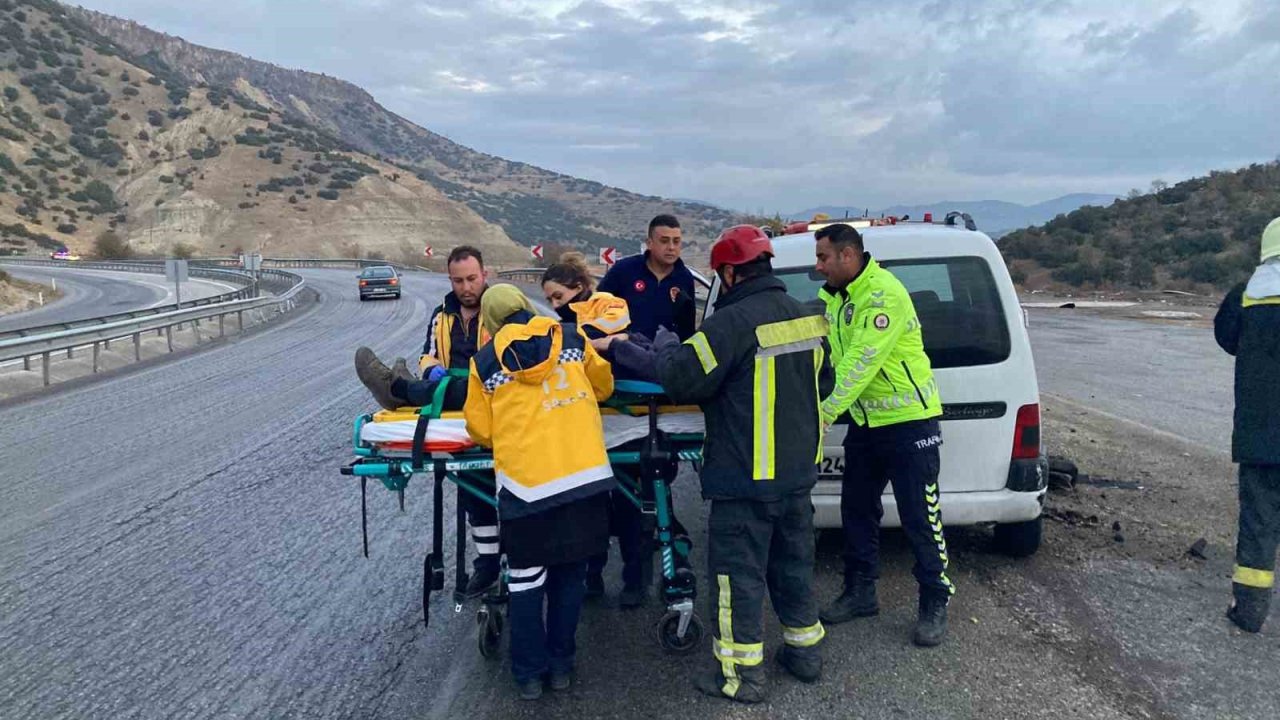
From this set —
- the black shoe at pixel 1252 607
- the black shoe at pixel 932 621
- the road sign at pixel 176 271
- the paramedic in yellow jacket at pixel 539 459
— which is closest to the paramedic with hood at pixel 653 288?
the paramedic in yellow jacket at pixel 539 459

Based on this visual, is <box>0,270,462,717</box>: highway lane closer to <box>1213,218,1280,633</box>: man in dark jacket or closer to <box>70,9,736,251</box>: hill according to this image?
<box>1213,218,1280,633</box>: man in dark jacket

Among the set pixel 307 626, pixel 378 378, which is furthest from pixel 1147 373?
pixel 307 626

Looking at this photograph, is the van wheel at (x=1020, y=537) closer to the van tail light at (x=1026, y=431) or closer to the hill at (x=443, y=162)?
the van tail light at (x=1026, y=431)

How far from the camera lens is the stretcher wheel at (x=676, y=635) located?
4.32m

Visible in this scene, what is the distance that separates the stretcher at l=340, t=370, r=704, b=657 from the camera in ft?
13.6

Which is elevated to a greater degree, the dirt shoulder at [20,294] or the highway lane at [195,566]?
the dirt shoulder at [20,294]

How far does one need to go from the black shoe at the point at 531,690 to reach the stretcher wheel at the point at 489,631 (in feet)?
1.43

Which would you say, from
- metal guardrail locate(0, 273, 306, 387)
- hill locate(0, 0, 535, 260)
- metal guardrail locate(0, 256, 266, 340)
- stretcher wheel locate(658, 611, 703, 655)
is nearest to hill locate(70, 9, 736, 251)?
hill locate(0, 0, 535, 260)

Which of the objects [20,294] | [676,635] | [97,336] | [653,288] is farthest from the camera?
[20,294]

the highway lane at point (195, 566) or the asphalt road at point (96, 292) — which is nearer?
the highway lane at point (195, 566)

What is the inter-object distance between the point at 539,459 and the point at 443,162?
170261 millimetres

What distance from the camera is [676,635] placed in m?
4.31

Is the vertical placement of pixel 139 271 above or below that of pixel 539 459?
above

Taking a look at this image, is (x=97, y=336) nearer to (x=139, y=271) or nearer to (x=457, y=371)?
(x=457, y=371)
